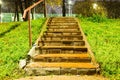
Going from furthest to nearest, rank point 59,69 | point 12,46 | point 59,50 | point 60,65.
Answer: point 12,46, point 59,50, point 60,65, point 59,69

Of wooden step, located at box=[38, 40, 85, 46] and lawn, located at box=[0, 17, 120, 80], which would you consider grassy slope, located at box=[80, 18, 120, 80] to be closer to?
lawn, located at box=[0, 17, 120, 80]

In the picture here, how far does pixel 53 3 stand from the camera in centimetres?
2700

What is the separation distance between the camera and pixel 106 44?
34.1ft

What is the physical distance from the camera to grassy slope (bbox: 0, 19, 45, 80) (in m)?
7.83

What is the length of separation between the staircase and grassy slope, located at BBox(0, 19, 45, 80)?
0.46m

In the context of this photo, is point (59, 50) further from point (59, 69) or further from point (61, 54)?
point (59, 69)

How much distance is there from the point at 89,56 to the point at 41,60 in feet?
5.16

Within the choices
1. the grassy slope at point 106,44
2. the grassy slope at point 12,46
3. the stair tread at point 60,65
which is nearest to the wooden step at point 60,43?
the grassy slope at point 106,44

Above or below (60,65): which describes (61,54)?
above

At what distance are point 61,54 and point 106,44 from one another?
87.4 inches

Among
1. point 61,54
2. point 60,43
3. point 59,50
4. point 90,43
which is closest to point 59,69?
point 61,54

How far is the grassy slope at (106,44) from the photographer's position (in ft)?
25.4

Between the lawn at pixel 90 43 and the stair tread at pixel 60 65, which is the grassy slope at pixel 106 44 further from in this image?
the stair tread at pixel 60 65

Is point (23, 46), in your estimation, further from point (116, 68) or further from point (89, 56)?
point (116, 68)
